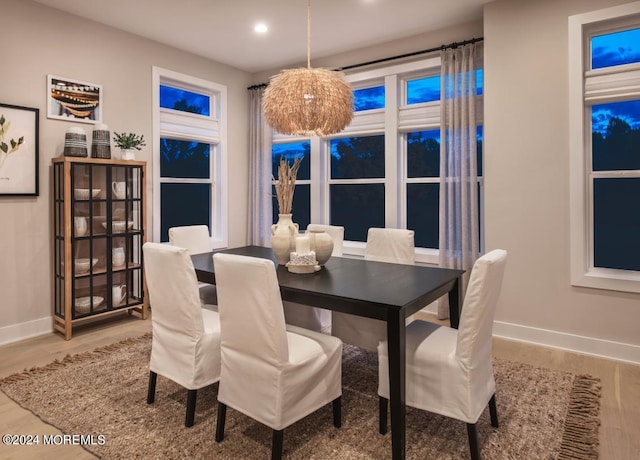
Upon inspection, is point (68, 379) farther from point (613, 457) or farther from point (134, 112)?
point (613, 457)

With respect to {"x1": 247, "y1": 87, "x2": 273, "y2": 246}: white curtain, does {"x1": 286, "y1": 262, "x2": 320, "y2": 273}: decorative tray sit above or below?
below

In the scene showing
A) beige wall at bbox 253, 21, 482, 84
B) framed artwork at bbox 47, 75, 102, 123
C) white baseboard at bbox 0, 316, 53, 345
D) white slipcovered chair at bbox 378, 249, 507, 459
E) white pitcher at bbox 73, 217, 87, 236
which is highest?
beige wall at bbox 253, 21, 482, 84

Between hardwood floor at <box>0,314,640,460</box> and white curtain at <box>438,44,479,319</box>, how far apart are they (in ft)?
2.97

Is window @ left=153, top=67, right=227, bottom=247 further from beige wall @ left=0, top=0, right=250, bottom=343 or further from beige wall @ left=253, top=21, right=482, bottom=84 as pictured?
beige wall @ left=253, top=21, right=482, bottom=84

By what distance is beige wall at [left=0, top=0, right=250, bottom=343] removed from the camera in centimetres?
357

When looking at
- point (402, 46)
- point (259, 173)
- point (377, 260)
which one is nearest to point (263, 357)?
point (377, 260)

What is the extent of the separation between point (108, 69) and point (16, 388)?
2966 millimetres

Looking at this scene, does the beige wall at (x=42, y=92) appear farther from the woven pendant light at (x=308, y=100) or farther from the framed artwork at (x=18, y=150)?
the woven pendant light at (x=308, y=100)

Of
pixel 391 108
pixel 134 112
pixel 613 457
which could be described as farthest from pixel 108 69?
pixel 613 457

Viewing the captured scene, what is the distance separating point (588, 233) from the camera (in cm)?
343

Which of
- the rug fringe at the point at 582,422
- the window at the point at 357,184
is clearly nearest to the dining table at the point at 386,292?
the rug fringe at the point at 582,422

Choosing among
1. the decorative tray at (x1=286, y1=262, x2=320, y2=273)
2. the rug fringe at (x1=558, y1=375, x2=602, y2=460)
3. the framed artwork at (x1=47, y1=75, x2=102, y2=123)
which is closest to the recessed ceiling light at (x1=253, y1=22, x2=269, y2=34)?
the framed artwork at (x1=47, y1=75, x2=102, y2=123)

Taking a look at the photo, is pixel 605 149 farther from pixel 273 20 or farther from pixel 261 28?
pixel 261 28

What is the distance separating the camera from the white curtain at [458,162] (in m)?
3.97
